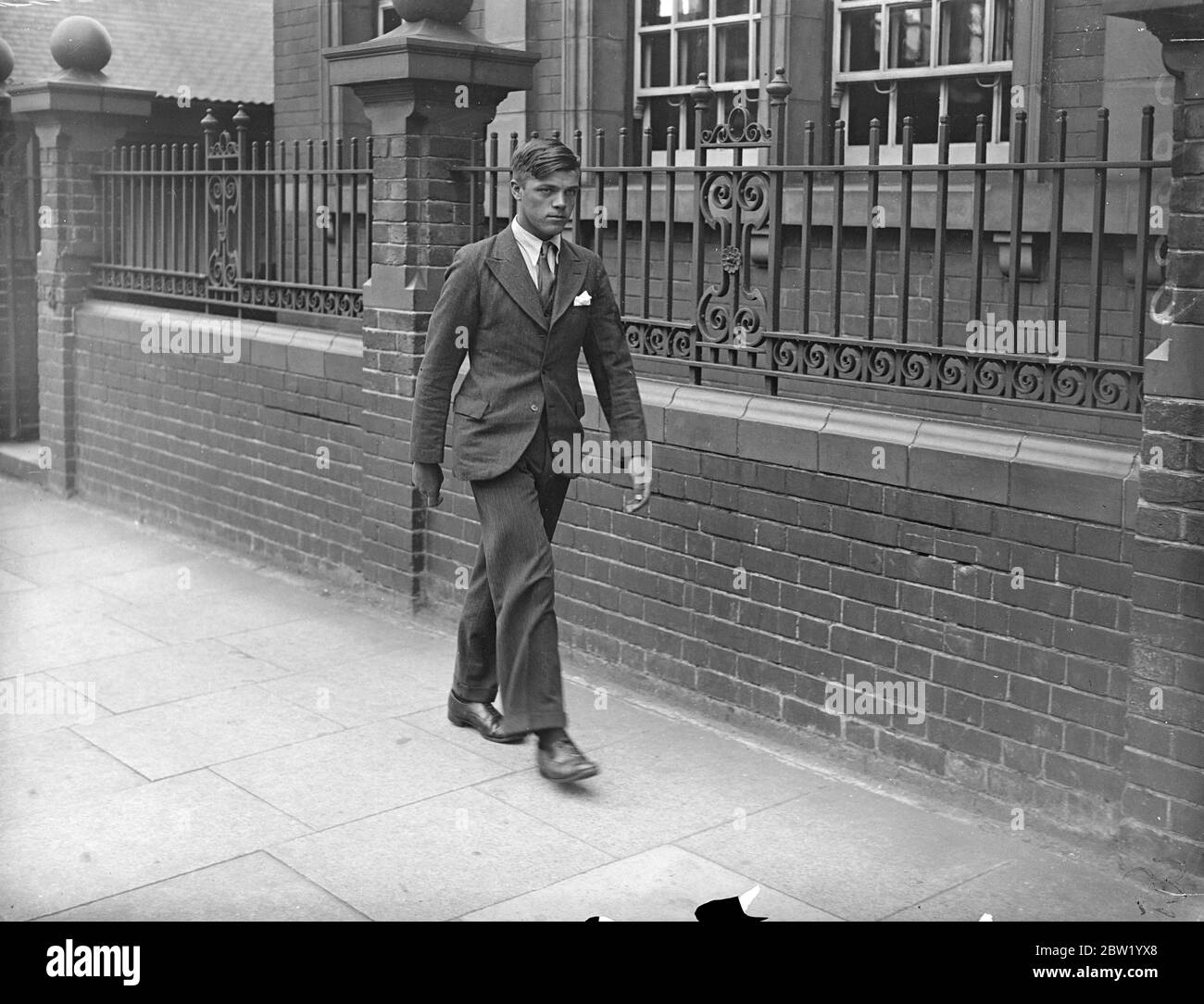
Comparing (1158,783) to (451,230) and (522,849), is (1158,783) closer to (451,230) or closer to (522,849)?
(522,849)

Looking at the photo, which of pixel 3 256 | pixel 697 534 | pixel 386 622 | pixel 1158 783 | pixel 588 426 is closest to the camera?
pixel 1158 783

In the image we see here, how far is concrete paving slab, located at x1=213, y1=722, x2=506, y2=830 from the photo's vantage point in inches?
223

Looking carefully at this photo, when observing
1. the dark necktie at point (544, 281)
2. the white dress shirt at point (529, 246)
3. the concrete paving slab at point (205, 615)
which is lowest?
the concrete paving slab at point (205, 615)

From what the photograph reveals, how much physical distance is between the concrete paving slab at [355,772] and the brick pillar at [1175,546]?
2.37 m

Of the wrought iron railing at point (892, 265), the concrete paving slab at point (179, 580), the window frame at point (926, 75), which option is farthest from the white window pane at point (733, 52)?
the concrete paving slab at point (179, 580)

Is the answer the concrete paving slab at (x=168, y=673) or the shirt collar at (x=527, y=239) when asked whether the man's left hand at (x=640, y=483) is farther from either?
the concrete paving slab at (x=168, y=673)

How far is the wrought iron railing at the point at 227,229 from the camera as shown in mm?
9078

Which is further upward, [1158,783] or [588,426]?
[588,426]

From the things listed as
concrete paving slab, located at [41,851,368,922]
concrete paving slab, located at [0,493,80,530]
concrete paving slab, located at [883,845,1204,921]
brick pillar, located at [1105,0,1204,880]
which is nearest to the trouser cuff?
concrete paving slab, located at [41,851,368,922]

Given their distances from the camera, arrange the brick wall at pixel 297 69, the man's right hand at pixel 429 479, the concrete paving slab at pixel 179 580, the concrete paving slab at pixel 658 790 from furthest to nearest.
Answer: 1. the brick wall at pixel 297 69
2. the concrete paving slab at pixel 179 580
3. the man's right hand at pixel 429 479
4. the concrete paving slab at pixel 658 790

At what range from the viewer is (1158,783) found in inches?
197

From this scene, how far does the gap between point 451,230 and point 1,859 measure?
430 centimetres

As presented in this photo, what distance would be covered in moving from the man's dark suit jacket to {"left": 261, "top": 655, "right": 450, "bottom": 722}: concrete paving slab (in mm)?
1336

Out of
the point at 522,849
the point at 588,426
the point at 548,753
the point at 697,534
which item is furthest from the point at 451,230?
the point at 522,849
